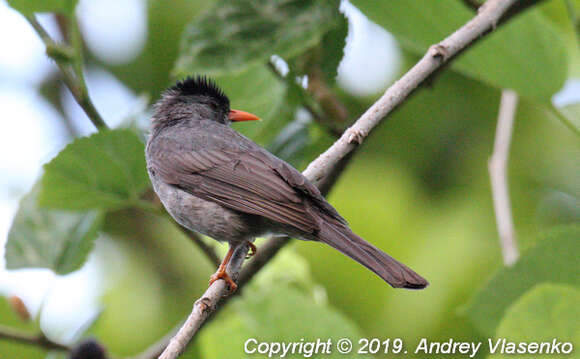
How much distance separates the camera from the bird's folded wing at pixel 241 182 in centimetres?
301

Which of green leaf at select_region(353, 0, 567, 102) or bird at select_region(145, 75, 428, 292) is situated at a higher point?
green leaf at select_region(353, 0, 567, 102)

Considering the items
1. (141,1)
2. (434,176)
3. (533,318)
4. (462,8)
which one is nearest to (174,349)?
(533,318)

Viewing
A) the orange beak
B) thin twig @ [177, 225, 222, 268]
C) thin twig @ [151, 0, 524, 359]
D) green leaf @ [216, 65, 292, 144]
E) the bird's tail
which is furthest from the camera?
the orange beak

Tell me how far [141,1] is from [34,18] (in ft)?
5.94

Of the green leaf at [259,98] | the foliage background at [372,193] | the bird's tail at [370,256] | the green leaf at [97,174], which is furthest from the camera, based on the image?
Answer: the green leaf at [259,98]

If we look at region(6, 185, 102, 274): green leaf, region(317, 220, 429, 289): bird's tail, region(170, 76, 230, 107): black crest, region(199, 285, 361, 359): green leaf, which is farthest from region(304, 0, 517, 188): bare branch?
region(170, 76, 230, 107): black crest

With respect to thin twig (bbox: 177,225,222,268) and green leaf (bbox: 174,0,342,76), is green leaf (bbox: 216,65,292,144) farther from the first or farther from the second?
thin twig (bbox: 177,225,222,268)

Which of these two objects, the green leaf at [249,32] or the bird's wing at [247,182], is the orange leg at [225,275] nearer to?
the bird's wing at [247,182]

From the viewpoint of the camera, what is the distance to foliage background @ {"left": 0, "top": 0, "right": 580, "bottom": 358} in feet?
8.24

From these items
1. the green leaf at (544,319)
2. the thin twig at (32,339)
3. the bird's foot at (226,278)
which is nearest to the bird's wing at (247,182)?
the bird's foot at (226,278)

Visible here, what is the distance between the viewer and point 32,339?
313cm

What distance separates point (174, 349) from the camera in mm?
2279

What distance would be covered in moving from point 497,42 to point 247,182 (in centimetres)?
119

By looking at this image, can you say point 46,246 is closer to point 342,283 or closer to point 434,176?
point 342,283
